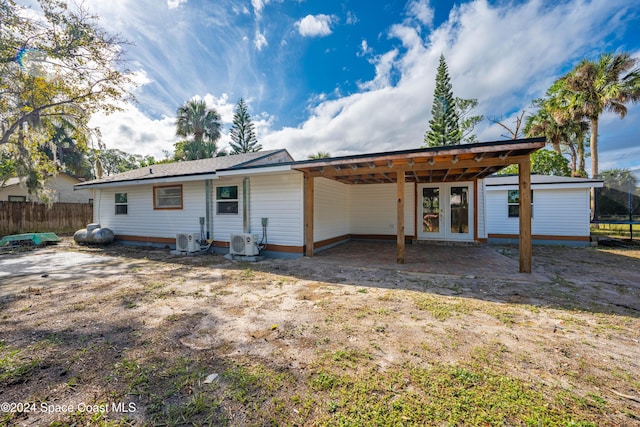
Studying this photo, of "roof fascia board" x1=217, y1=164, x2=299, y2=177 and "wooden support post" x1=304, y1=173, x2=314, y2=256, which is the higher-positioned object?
"roof fascia board" x1=217, y1=164, x2=299, y2=177

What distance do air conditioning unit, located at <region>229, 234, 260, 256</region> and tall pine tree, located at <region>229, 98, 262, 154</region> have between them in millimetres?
21334

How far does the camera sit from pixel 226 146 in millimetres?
26094

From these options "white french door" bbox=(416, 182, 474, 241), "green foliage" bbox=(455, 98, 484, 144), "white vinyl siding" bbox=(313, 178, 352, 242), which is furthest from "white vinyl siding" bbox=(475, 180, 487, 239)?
"green foliage" bbox=(455, 98, 484, 144)

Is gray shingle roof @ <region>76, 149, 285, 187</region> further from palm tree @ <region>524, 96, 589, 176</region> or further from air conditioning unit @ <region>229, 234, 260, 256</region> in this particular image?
palm tree @ <region>524, 96, 589, 176</region>

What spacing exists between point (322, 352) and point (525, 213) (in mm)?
5150

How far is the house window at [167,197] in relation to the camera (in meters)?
8.77

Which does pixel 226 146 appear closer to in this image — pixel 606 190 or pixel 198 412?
pixel 198 412

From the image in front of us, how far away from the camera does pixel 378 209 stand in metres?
10.4

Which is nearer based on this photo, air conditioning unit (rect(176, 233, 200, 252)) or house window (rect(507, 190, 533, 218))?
air conditioning unit (rect(176, 233, 200, 252))

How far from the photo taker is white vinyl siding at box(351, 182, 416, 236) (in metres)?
9.96

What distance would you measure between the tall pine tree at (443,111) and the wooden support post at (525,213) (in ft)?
57.2

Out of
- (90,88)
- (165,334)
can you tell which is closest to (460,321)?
(165,334)

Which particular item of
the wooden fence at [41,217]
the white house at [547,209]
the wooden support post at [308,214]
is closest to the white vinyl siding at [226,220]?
the wooden support post at [308,214]

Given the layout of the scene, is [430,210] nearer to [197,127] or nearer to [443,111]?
[443,111]
